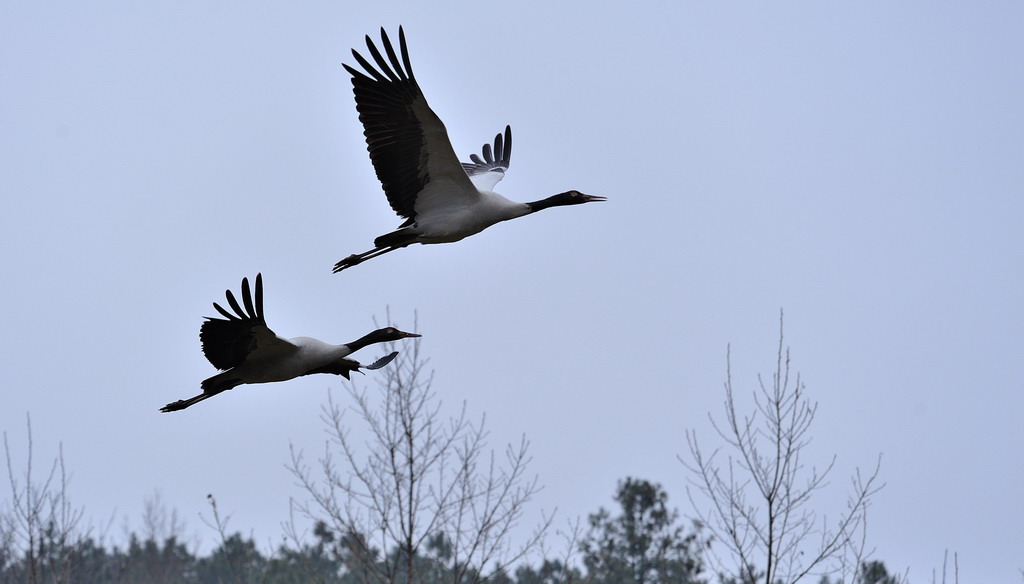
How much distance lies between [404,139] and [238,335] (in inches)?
89.5

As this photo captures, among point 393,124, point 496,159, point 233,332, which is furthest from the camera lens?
point 496,159

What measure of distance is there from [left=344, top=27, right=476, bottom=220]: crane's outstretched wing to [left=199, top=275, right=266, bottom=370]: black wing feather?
→ 2.10 metres

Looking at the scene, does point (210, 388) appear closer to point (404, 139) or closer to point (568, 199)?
point (404, 139)

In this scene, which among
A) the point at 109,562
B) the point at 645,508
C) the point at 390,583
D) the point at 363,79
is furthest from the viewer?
the point at 109,562

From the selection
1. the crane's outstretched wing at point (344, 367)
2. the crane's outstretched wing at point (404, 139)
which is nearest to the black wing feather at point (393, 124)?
the crane's outstretched wing at point (404, 139)

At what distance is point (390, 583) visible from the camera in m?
12.5

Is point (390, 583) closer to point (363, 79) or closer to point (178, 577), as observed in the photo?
point (363, 79)

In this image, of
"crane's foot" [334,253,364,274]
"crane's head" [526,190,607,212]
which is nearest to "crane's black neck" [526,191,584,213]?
"crane's head" [526,190,607,212]

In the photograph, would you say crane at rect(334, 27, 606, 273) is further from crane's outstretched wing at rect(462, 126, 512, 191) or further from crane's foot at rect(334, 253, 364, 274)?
crane's outstretched wing at rect(462, 126, 512, 191)

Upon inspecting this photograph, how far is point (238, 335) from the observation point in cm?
895

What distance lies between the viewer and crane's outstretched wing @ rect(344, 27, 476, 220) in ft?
32.9

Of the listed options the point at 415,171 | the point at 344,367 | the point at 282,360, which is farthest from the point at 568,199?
the point at 282,360

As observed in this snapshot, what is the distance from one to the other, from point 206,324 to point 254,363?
43 cm

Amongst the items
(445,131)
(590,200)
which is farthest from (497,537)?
(445,131)
